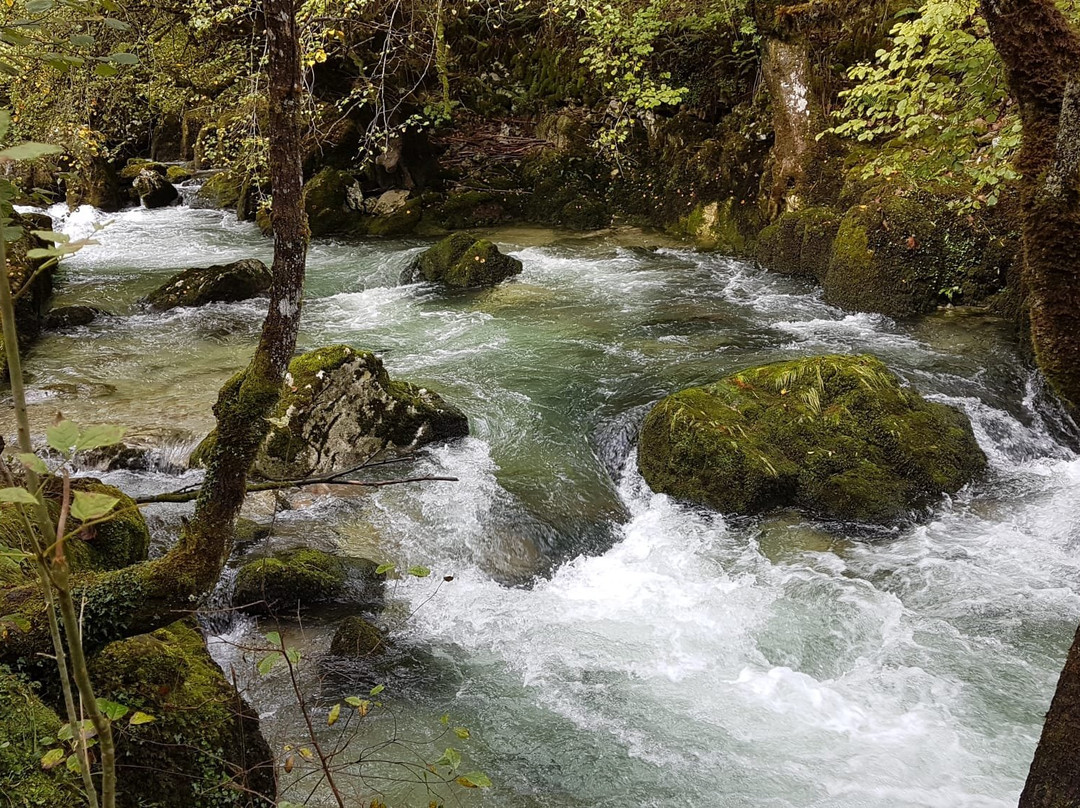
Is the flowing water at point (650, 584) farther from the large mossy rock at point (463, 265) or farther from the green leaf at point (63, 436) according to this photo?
the large mossy rock at point (463, 265)

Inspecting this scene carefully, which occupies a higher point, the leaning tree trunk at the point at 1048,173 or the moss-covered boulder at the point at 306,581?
the leaning tree trunk at the point at 1048,173

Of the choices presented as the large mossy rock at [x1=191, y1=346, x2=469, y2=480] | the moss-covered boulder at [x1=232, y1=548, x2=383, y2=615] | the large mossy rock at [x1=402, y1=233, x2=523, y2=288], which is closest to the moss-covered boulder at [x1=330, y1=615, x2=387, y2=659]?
the moss-covered boulder at [x1=232, y1=548, x2=383, y2=615]

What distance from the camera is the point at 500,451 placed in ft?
25.9

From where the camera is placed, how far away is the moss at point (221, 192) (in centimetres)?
1880

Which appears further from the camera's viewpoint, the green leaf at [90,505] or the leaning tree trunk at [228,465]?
the leaning tree trunk at [228,465]

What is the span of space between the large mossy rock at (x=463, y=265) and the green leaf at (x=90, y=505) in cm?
1184

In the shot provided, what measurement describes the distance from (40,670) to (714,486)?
5.36 metres

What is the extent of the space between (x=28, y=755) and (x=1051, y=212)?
386cm

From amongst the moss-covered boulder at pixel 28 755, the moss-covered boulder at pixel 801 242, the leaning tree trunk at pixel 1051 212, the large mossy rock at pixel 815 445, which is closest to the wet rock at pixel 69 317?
the large mossy rock at pixel 815 445

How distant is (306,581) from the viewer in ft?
18.8

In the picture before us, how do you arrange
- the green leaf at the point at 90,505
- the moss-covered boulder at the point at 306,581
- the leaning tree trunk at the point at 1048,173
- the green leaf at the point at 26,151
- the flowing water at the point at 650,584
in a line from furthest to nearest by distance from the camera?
the moss-covered boulder at the point at 306,581 → the flowing water at the point at 650,584 → the leaning tree trunk at the point at 1048,173 → the green leaf at the point at 90,505 → the green leaf at the point at 26,151

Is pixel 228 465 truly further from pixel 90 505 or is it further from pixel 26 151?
pixel 26 151

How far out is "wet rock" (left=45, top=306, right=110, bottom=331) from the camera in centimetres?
1102

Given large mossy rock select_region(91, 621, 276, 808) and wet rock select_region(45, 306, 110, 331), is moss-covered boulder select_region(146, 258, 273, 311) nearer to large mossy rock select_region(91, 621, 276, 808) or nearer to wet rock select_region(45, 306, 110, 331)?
wet rock select_region(45, 306, 110, 331)
